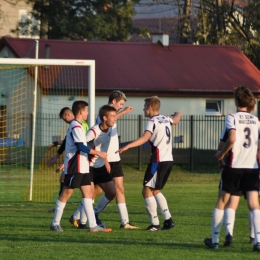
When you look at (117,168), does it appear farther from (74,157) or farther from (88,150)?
(88,150)

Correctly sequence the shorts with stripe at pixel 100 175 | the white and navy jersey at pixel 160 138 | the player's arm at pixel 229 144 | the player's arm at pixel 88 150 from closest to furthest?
the player's arm at pixel 229 144 → the player's arm at pixel 88 150 → the white and navy jersey at pixel 160 138 → the shorts with stripe at pixel 100 175

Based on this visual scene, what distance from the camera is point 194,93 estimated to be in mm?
33438

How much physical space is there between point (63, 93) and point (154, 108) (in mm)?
15366

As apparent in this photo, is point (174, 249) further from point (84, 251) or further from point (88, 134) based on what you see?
point (88, 134)

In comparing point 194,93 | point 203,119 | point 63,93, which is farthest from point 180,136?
point 63,93

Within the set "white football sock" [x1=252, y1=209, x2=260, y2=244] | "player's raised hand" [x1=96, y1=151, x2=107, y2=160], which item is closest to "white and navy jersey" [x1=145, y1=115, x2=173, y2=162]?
"player's raised hand" [x1=96, y1=151, x2=107, y2=160]

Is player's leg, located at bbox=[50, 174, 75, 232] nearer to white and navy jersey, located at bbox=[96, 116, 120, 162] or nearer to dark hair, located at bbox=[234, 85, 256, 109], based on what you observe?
white and navy jersey, located at bbox=[96, 116, 120, 162]

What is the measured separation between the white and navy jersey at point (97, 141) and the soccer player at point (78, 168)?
0.35 m

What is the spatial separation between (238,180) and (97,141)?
282 cm

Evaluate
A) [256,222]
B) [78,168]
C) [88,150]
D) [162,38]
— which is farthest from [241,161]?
[162,38]

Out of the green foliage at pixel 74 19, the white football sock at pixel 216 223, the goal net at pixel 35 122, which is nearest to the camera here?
the white football sock at pixel 216 223

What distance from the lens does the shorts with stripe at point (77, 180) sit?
10859 millimetres

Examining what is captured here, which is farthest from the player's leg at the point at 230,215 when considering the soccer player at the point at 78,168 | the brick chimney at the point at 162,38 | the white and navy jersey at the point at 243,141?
the brick chimney at the point at 162,38

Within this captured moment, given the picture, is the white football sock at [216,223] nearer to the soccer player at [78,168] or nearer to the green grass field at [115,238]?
the green grass field at [115,238]
